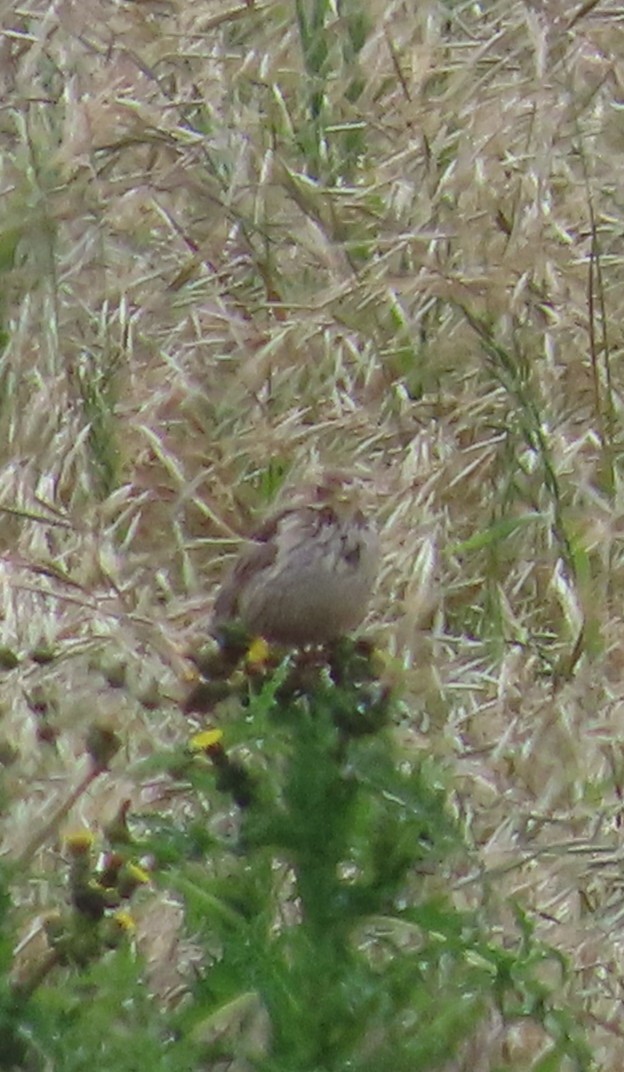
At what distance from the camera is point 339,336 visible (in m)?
3.12

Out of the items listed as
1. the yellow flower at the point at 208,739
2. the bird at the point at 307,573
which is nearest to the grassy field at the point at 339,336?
the bird at the point at 307,573

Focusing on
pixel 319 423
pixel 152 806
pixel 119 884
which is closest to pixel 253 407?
pixel 319 423

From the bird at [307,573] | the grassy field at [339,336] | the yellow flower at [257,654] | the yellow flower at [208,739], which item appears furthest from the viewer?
the grassy field at [339,336]

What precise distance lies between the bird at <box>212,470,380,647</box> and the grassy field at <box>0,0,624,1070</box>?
15cm

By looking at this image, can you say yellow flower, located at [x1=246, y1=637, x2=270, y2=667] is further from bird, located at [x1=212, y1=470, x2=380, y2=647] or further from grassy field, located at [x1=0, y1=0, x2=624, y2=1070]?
grassy field, located at [x1=0, y1=0, x2=624, y2=1070]

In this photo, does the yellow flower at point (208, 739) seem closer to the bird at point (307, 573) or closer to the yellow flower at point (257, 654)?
the yellow flower at point (257, 654)

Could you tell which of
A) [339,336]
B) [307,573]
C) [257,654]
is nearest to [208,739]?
[257,654]

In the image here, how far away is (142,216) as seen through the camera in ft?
10.8

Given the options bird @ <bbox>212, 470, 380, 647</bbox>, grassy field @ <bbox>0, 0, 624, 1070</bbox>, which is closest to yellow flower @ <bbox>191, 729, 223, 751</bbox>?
bird @ <bbox>212, 470, 380, 647</bbox>

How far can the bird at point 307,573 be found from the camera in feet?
7.91

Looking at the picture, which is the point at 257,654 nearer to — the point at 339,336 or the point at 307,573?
the point at 307,573

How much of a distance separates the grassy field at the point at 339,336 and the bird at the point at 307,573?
15 cm

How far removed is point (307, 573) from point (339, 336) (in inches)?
29.3

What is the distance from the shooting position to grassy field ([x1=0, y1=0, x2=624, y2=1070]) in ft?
9.12
